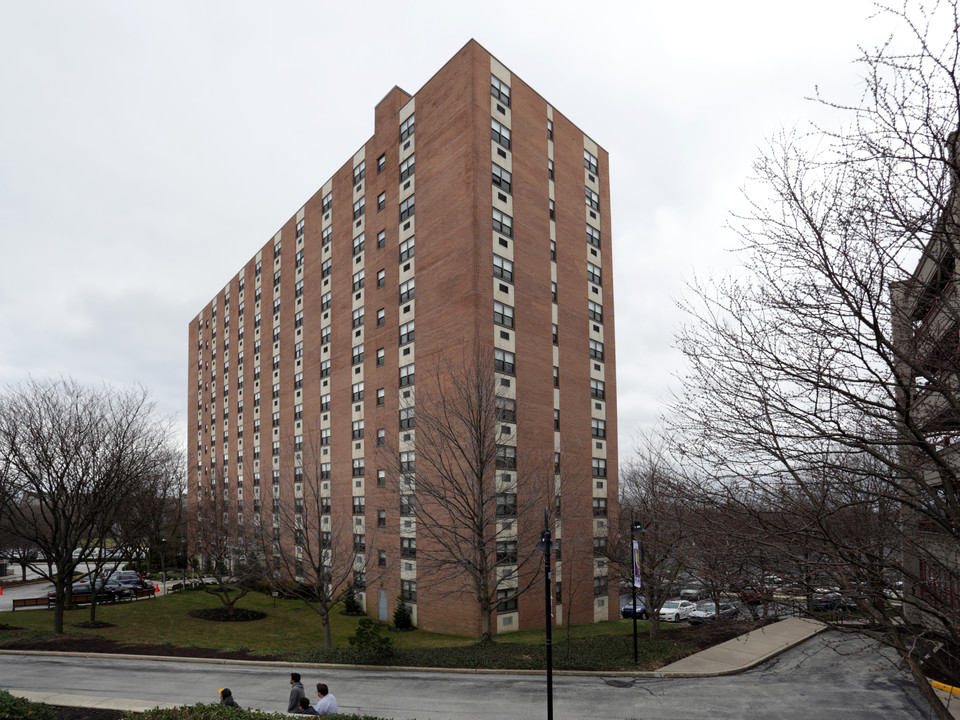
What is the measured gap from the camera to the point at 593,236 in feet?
137

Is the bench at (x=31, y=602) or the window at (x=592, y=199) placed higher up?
the window at (x=592, y=199)

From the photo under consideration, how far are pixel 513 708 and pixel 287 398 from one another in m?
41.0

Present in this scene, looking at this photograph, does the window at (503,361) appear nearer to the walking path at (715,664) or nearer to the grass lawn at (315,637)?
the grass lawn at (315,637)

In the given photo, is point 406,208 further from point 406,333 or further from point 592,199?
point 592,199

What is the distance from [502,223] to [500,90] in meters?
8.55

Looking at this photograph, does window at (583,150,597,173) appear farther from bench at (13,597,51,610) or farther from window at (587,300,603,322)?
bench at (13,597,51,610)

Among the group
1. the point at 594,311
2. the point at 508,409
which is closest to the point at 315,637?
the point at 508,409

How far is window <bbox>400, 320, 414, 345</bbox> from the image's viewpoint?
3638 cm

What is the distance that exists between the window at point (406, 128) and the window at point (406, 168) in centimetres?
170

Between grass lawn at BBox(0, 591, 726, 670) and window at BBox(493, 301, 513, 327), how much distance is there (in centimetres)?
1637

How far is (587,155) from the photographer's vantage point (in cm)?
4275

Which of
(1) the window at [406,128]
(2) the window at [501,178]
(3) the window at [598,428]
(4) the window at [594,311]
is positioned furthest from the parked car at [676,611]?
(1) the window at [406,128]

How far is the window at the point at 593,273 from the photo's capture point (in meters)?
40.7

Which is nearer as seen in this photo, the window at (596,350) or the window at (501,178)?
the window at (501,178)
